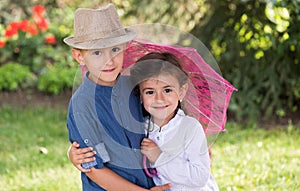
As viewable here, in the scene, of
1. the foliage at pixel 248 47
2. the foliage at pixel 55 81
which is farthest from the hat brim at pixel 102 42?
the foliage at pixel 55 81

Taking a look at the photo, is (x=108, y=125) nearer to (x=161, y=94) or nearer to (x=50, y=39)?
(x=161, y=94)

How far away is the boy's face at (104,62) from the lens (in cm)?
247

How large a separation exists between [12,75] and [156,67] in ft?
13.5

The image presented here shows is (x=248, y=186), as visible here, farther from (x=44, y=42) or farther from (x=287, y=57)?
(x=44, y=42)

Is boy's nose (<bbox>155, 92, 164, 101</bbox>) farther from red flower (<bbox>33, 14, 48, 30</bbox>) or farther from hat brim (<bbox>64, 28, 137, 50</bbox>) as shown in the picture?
red flower (<bbox>33, 14, 48, 30</bbox>)

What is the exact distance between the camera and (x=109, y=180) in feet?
8.24

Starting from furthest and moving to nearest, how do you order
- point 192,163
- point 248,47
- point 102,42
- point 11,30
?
point 11,30 < point 248,47 < point 192,163 < point 102,42

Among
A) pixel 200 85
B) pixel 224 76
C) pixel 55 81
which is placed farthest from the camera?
pixel 55 81

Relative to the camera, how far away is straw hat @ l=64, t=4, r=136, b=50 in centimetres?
246

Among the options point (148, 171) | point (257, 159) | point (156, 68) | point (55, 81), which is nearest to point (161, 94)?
point (156, 68)

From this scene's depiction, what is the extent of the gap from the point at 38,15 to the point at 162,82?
4.56 meters

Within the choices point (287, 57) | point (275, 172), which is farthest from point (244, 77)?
point (275, 172)

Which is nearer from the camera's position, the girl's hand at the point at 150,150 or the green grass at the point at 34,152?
the girl's hand at the point at 150,150

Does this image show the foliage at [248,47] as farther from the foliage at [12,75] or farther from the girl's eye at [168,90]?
the girl's eye at [168,90]
